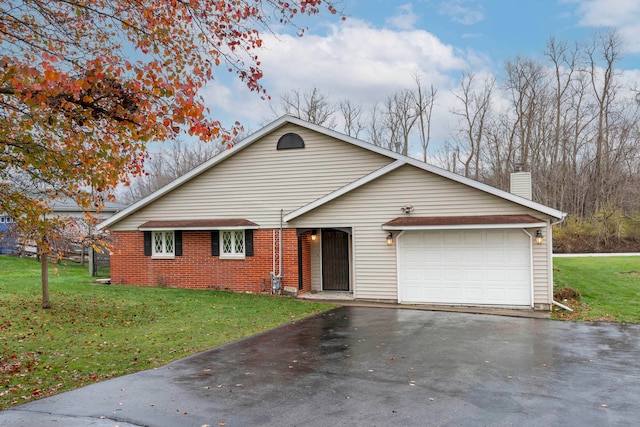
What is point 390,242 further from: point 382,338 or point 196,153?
point 196,153

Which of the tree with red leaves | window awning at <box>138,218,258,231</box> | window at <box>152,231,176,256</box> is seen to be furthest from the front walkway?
the tree with red leaves

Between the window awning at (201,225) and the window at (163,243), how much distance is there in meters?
0.50

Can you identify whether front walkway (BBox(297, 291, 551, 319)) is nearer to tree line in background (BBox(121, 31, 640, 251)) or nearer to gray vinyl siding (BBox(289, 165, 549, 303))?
gray vinyl siding (BBox(289, 165, 549, 303))

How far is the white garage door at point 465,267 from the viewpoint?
12.8m

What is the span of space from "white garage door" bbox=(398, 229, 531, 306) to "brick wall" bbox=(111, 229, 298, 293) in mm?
3764

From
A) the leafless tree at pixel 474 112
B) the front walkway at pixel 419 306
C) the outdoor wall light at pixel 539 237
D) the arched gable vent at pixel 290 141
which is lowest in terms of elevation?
the front walkway at pixel 419 306

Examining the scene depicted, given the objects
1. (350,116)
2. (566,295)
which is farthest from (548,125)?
(566,295)

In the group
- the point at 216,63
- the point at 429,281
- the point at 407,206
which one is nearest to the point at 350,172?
the point at 407,206

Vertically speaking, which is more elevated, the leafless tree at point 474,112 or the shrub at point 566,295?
the leafless tree at point 474,112

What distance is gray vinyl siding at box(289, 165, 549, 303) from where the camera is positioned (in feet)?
43.9

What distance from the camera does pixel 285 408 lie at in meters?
5.42

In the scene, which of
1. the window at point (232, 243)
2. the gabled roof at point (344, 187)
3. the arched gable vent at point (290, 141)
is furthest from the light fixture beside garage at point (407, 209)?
the window at point (232, 243)

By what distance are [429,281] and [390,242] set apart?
1.58m

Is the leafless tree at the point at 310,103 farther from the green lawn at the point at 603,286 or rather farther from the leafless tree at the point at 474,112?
the green lawn at the point at 603,286
